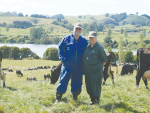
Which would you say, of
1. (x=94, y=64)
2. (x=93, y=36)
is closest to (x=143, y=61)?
(x=94, y=64)

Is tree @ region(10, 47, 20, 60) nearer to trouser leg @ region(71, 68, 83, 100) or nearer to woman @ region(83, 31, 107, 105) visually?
trouser leg @ region(71, 68, 83, 100)

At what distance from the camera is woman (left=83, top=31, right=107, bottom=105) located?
5602 millimetres

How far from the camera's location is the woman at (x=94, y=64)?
5.60 metres

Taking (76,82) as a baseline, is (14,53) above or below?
below

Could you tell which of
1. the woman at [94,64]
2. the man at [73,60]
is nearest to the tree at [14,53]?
the man at [73,60]

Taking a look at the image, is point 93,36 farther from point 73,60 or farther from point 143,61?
point 143,61

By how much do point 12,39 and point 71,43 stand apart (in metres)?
155

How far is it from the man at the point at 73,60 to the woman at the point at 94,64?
1.07ft

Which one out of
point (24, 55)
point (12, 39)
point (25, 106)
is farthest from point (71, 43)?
point (12, 39)

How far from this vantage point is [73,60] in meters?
5.84

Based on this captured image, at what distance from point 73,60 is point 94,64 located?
2.50ft

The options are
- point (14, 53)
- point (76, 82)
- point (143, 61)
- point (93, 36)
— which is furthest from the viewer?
point (14, 53)

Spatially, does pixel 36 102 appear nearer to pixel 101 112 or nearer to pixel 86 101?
pixel 86 101

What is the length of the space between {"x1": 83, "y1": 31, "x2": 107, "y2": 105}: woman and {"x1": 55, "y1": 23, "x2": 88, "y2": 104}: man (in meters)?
0.33
